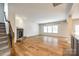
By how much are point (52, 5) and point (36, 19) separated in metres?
0.39

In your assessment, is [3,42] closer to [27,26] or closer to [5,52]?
[5,52]

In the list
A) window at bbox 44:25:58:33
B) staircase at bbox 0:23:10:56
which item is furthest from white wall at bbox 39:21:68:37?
staircase at bbox 0:23:10:56

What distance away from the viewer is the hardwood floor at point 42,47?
186cm

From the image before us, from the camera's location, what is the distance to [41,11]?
1926mm

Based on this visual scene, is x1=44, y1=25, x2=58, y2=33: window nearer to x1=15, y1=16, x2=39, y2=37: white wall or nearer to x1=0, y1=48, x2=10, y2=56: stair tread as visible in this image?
x1=15, y1=16, x2=39, y2=37: white wall

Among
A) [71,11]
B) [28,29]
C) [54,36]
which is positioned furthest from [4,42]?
[71,11]

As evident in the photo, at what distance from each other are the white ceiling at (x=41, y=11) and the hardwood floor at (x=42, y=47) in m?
0.39

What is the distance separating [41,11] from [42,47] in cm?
64

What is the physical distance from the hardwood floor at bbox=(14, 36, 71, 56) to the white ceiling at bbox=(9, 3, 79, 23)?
15.3 inches

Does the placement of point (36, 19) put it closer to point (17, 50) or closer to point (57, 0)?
point (57, 0)

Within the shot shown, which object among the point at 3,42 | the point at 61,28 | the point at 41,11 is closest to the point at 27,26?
the point at 41,11

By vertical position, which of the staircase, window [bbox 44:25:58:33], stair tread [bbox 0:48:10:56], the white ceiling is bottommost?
stair tread [bbox 0:48:10:56]

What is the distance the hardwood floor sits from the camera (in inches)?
73.2

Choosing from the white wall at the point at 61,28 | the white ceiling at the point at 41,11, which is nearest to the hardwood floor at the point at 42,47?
the white wall at the point at 61,28
